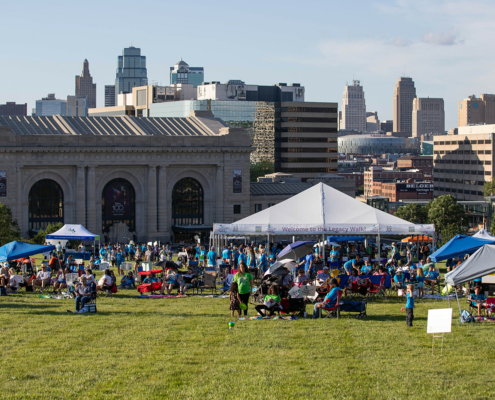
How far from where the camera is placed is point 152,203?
75.4 m

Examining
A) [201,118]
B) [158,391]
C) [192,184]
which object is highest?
[201,118]

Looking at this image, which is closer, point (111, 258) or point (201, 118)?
point (111, 258)

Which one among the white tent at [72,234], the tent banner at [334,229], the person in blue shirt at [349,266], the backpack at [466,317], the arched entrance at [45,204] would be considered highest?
the arched entrance at [45,204]

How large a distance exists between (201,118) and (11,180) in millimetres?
24419

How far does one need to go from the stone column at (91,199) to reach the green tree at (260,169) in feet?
182

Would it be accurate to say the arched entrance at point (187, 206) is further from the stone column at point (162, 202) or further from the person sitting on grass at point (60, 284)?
the person sitting on grass at point (60, 284)

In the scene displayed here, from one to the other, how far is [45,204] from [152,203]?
33.9 feet

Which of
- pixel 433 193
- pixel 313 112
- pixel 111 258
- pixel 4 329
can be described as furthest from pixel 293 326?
pixel 433 193

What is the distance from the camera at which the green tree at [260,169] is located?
417 ft

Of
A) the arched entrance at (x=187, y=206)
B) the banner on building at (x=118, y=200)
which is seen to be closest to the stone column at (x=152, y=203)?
the banner on building at (x=118, y=200)

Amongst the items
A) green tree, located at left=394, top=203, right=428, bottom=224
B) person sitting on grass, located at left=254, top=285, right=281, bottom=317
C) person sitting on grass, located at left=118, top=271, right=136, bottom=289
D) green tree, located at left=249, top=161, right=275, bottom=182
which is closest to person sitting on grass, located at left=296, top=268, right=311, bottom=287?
person sitting on grass, located at left=254, top=285, right=281, bottom=317

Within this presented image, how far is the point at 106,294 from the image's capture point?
28016 millimetres

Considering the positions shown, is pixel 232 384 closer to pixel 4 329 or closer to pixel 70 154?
pixel 4 329

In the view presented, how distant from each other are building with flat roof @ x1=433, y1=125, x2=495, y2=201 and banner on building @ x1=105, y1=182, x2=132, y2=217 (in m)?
92.0
